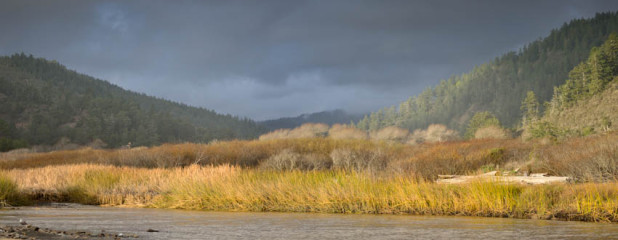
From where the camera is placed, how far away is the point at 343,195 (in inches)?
525

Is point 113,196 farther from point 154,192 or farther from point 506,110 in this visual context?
point 506,110

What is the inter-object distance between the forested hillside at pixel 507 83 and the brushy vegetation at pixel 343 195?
128 m

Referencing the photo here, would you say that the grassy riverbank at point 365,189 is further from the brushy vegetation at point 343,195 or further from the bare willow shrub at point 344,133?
the bare willow shrub at point 344,133

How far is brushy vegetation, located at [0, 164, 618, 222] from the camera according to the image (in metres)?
11.5

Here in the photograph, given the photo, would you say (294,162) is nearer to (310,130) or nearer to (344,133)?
(344,133)

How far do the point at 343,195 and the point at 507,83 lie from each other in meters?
158

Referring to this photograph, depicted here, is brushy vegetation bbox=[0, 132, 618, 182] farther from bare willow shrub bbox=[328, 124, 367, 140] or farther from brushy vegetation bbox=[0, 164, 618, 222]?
bare willow shrub bbox=[328, 124, 367, 140]

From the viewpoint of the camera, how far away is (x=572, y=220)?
10984 mm

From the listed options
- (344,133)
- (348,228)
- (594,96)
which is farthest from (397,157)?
(594,96)

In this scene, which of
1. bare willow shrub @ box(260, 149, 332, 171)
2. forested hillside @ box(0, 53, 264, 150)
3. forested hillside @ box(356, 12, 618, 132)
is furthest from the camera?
forested hillside @ box(356, 12, 618, 132)

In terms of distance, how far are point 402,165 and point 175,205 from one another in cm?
1013

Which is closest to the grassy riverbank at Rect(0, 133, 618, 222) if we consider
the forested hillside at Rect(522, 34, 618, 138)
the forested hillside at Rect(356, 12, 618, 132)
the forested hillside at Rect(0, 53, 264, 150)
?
the forested hillside at Rect(522, 34, 618, 138)

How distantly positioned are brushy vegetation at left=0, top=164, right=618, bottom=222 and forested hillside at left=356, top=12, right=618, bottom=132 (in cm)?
12799

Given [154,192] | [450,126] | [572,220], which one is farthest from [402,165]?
[450,126]
